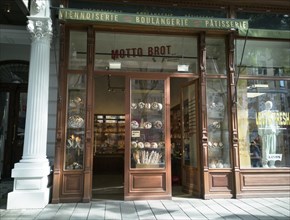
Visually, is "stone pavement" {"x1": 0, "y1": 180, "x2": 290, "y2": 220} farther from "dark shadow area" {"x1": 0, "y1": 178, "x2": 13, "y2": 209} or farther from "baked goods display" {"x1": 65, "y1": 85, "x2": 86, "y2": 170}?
"baked goods display" {"x1": 65, "y1": 85, "x2": 86, "y2": 170}

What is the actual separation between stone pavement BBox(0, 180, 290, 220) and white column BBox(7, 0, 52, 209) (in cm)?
26

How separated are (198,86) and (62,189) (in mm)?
3826

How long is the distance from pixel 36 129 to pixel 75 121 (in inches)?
33.7

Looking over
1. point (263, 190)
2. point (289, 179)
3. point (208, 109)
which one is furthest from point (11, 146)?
point (289, 179)

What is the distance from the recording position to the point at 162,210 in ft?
17.0

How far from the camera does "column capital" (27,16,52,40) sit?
18.8ft

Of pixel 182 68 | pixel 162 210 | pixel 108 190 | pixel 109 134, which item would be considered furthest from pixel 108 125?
pixel 162 210

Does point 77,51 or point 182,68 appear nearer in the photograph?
point 77,51

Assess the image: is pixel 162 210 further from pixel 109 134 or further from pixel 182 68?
pixel 109 134

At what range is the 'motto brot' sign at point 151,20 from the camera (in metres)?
5.54

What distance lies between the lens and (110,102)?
1223 cm

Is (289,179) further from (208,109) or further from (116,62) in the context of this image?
(116,62)

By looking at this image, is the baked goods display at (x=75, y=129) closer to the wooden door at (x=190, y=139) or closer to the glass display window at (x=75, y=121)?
the glass display window at (x=75, y=121)

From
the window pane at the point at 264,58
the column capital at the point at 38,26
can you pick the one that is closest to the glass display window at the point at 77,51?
the column capital at the point at 38,26
